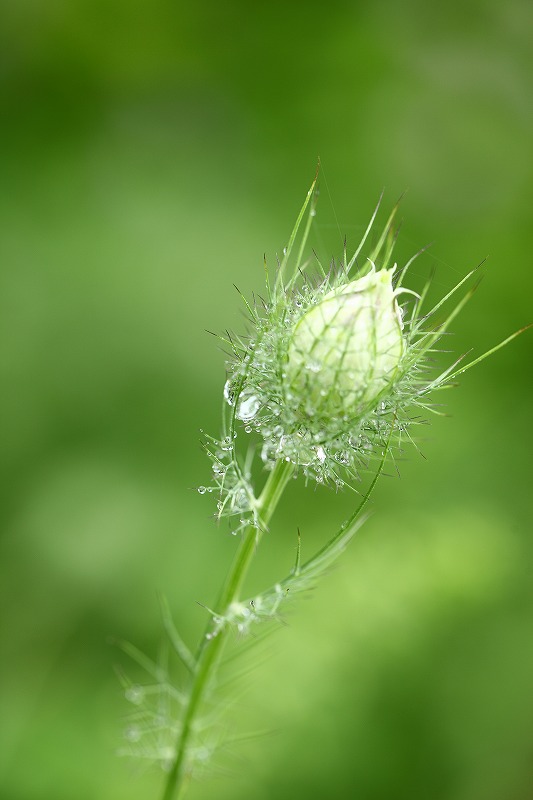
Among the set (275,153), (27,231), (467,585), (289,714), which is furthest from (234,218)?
(289,714)

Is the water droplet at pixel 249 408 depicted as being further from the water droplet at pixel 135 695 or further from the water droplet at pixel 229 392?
the water droplet at pixel 135 695

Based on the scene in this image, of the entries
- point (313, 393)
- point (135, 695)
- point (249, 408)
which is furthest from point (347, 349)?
point (135, 695)

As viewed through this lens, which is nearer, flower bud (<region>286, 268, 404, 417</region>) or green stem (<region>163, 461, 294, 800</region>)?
flower bud (<region>286, 268, 404, 417</region>)

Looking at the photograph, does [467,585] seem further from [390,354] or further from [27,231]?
[27,231]

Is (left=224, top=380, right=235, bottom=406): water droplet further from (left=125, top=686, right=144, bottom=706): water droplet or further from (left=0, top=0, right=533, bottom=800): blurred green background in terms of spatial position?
(left=0, top=0, right=533, bottom=800): blurred green background

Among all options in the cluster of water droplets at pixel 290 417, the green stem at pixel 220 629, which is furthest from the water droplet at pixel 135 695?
the cluster of water droplets at pixel 290 417

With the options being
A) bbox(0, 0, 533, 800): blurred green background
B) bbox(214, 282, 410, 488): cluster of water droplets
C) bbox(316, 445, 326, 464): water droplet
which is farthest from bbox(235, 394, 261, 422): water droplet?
bbox(0, 0, 533, 800): blurred green background
